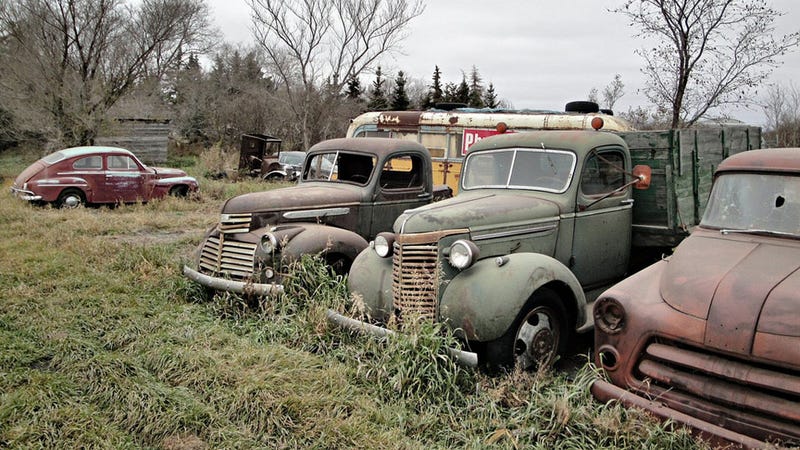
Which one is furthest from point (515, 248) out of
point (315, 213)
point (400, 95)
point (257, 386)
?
point (400, 95)

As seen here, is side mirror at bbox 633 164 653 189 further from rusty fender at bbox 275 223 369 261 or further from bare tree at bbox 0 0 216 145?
bare tree at bbox 0 0 216 145

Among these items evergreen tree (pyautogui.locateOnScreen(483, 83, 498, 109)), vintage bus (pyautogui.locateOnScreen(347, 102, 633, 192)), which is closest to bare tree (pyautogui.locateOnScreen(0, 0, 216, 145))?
vintage bus (pyautogui.locateOnScreen(347, 102, 633, 192))

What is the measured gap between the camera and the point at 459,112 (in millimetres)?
12484

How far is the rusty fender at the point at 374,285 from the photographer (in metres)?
4.90

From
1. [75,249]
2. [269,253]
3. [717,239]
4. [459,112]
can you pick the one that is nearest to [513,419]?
[717,239]

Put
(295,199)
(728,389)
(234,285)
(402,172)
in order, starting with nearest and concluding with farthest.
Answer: (728,389), (234,285), (295,199), (402,172)

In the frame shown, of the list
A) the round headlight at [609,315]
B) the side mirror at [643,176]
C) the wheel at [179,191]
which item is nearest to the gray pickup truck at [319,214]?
the side mirror at [643,176]

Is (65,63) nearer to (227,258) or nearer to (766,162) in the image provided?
(227,258)

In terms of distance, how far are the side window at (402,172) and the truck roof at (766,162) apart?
144 inches

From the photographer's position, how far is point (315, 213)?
21.7 ft

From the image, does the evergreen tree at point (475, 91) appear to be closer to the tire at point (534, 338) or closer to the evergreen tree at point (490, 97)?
the evergreen tree at point (490, 97)

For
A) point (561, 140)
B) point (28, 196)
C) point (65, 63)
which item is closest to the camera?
point (561, 140)

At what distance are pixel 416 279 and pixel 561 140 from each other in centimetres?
215

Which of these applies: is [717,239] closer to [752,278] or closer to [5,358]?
[752,278]
